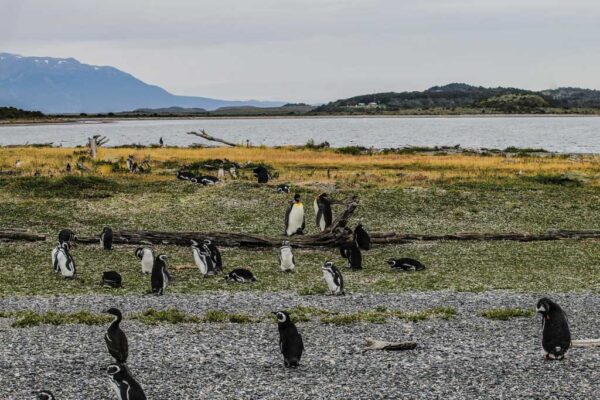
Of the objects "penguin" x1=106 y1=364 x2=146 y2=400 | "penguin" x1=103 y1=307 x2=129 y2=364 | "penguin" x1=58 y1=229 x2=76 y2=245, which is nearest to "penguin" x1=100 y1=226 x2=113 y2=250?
"penguin" x1=58 y1=229 x2=76 y2=245

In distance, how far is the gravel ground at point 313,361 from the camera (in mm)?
10242

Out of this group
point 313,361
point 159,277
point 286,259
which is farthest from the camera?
point 286,259

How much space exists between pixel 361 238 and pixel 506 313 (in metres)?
7.91

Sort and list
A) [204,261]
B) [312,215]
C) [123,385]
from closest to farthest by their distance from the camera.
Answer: [123,385]
[204,261]
[312,215]

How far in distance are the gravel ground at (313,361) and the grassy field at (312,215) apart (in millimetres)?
3017

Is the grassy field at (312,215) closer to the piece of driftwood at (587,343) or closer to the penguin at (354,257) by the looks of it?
the penguin at (354,257)

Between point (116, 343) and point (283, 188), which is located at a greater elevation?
point (283, 188)

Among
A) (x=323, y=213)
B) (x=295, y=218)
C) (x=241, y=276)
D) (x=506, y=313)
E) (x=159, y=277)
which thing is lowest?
(x=241, y=276)

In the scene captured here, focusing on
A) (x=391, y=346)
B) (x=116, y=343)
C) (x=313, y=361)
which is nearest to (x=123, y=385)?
(x=116, y=343)

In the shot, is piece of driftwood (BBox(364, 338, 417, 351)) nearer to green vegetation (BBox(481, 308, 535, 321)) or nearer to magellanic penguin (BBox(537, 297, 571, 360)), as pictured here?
magellanic penguin (BBox(537, 297, 571, 360))

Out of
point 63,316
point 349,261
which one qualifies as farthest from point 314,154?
point 63,316

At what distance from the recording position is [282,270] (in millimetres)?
19312

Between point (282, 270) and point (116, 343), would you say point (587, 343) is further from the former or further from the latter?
point (282, 270)

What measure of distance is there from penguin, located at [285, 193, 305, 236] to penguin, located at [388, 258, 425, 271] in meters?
5.24
